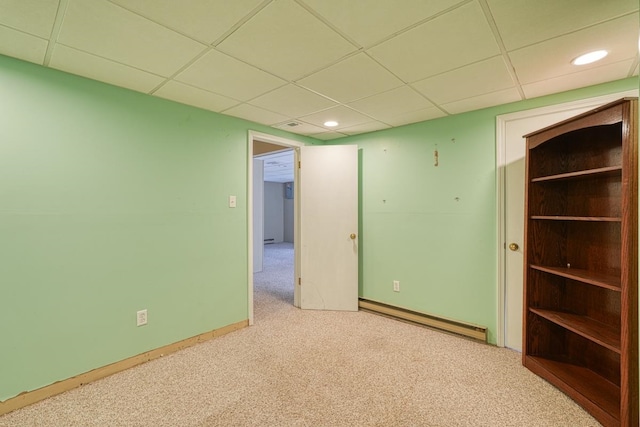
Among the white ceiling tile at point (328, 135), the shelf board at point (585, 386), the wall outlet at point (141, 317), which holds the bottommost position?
the shelf board at point (585, 386)

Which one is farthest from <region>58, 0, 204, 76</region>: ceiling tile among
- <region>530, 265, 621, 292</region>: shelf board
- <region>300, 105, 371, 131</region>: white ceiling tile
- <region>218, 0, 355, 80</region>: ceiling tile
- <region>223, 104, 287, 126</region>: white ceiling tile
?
<region>530, 265, 621, 292</region>: shelf board

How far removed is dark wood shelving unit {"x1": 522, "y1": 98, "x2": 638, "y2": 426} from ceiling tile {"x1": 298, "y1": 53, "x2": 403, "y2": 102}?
4.02 feet

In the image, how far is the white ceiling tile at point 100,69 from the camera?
1.71m

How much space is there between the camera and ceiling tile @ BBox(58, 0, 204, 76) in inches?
52.4

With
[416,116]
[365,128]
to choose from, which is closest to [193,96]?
[365,128]

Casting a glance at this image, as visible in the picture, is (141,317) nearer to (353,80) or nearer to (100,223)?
Result: (100,223)

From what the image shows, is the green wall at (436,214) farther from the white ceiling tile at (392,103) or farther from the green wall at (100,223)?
the green wall at (100,223)

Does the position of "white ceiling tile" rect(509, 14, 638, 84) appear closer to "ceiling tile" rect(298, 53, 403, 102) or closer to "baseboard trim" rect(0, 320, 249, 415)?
"ceiling tile" rect(298, 53, 403, 102)

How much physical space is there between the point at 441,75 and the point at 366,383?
2241 millimetres

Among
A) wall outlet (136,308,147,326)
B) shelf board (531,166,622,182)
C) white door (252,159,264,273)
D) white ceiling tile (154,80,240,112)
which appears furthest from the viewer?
white door (252,159,264,273)

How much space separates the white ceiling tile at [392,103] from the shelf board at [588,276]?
1.64 m

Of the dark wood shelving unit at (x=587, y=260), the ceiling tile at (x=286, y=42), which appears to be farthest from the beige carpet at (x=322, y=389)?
the ceiling tile at (x=286, y=42)

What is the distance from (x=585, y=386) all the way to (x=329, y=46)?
267 centimetres

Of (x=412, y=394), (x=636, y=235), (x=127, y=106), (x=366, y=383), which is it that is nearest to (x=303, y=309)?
(x=366, y=383)
